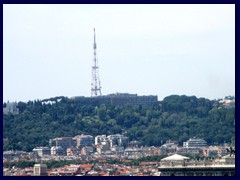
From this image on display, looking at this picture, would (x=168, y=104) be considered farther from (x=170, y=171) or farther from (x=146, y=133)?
(x=170, y=171)

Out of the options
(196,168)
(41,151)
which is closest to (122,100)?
(41,151)

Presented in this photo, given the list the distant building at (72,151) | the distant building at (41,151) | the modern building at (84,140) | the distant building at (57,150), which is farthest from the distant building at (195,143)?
the distant building at (41,151)

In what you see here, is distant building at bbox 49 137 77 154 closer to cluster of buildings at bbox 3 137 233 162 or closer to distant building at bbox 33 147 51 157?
cluster of buildings at bbox 3 137 233 162

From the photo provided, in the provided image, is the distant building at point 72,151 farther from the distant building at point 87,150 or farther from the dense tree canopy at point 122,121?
the dense tree canopy at point 122,121

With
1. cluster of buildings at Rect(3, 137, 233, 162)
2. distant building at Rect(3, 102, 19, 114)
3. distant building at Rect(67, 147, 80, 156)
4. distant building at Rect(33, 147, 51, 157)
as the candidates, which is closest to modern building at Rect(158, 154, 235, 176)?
cluster of buildings at Rect(3, 137, 233, 162)
